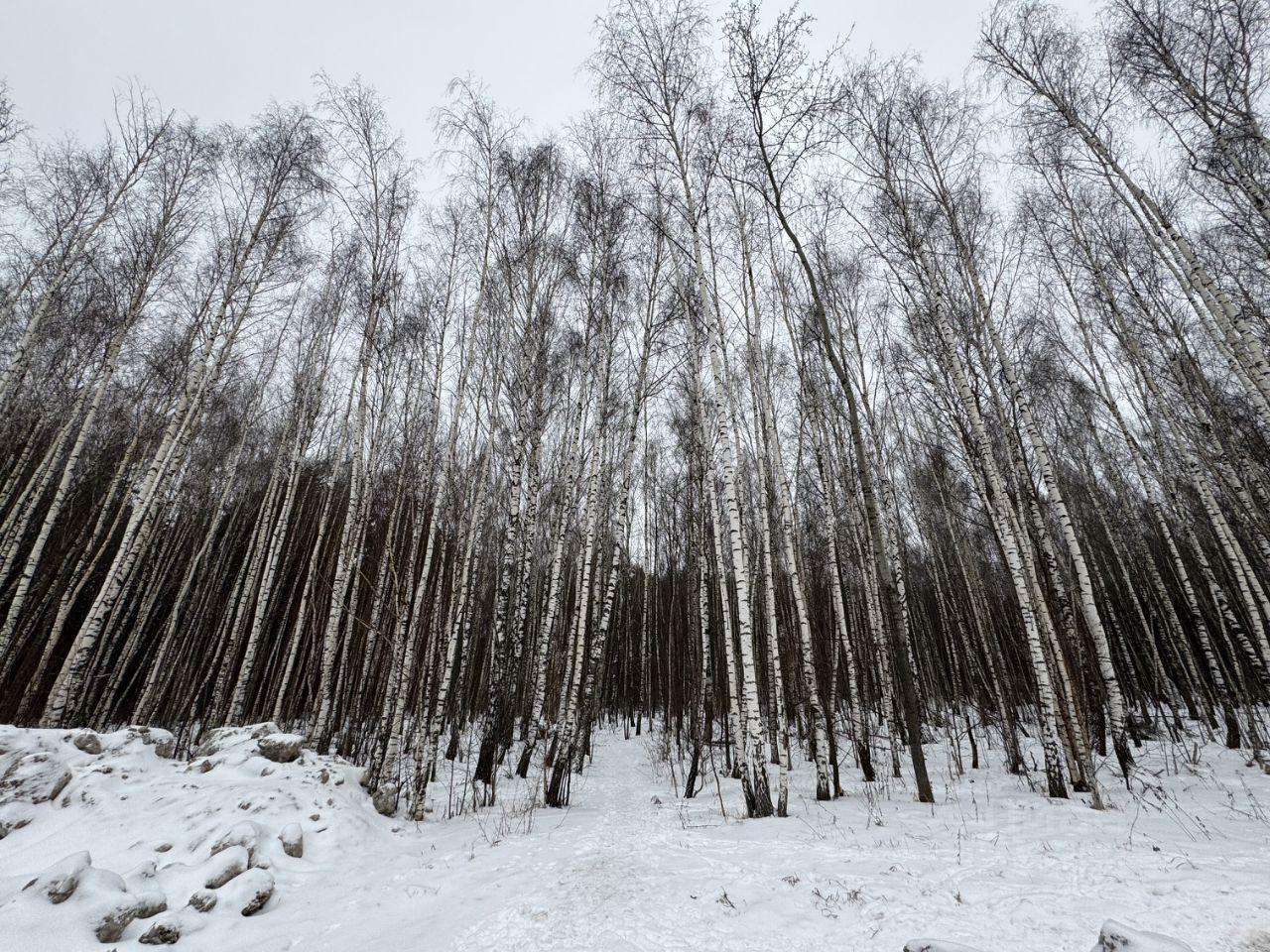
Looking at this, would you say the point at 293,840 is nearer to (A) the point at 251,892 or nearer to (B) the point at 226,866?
(B) the point at 226,866

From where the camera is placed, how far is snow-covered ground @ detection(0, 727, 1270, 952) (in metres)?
2.90

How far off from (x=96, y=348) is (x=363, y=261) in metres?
6.31

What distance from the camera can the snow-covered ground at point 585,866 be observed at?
2.90 meters

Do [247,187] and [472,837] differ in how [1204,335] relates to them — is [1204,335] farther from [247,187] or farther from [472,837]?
[247,187]

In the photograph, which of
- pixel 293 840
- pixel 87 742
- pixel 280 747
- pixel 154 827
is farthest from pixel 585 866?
pixel 87 742

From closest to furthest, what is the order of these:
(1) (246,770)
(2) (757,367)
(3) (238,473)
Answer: (1) (246,770) → (2) (757,367) → (3) (238,473)

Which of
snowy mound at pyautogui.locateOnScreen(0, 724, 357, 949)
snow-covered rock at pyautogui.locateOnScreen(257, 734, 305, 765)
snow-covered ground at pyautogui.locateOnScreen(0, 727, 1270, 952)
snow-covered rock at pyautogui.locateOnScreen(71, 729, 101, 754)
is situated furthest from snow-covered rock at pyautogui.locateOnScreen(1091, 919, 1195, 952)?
snow-covered rock at pyautogui.locateOnScreen(71, 729, 101, 754)

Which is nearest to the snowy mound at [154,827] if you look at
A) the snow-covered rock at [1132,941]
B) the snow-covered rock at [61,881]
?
the snow-covered rock at [61,881]

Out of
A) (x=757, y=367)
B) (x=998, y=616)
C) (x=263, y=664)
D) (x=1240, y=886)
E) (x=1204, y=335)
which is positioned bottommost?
(x=1240, y=886)

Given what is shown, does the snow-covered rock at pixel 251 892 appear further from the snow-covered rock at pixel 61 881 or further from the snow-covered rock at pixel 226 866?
the snow-covered rock at pixel 61 881

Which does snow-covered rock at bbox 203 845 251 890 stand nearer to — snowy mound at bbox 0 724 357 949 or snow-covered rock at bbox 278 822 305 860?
snowy mound at bbox 0 724 357 949

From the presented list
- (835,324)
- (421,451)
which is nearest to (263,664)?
(421,451)

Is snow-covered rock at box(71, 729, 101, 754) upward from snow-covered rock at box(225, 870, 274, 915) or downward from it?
upward

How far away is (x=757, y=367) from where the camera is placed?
8789 millimetres
